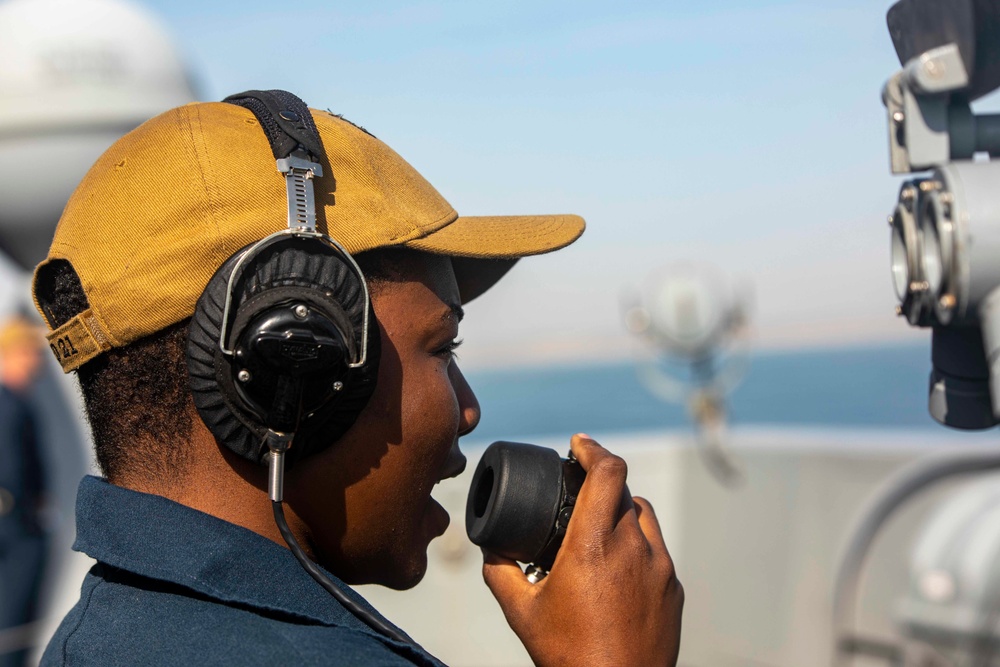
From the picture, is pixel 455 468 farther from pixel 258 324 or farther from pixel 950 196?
pixel 950 196

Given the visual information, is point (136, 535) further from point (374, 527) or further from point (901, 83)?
point (901, 83)

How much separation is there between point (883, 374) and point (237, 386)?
11583 cm

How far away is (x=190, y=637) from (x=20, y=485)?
5258mm

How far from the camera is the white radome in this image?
3623 mm

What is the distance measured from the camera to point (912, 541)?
4438 mm

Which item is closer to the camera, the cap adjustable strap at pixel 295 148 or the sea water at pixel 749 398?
the cap adjustable strap at pixel 295 148

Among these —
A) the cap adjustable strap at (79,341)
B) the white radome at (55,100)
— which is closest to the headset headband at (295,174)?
the cap adjustable strap at (79,341)

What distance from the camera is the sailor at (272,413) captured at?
1311 mm

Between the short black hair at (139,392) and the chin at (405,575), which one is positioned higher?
the short black hair at (139,392)

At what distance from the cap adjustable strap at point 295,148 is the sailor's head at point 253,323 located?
23 mm

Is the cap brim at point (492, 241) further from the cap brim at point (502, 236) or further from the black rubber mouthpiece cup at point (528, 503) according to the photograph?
the black rubber mouthpiece cup at point (528, 503)

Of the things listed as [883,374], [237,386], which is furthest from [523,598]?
[883,374]

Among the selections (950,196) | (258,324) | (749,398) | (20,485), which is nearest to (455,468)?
(258,324)

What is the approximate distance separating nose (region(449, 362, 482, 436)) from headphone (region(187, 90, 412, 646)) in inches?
10.4
